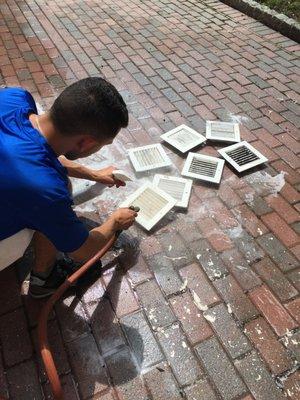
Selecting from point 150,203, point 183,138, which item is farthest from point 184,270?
point 183,138

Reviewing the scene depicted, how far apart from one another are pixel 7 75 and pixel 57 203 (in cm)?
347

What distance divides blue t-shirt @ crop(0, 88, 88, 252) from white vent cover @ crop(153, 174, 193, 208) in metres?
1.35

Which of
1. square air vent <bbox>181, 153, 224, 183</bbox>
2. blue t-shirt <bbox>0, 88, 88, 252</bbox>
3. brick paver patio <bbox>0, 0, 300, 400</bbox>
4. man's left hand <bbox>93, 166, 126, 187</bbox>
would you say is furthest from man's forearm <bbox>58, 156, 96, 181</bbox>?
square air vent <bbox>181, 153, 224, 183</bbox>

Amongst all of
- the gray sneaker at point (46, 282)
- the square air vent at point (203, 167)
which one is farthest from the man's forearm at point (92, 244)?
the square air vent at point (203, 167)

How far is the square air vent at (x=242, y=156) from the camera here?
3475 millimetres

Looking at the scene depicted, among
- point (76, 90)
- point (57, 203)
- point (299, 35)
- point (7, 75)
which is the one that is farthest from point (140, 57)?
point (57, 203)

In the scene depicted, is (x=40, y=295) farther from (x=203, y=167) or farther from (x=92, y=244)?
(x=203, y=167)

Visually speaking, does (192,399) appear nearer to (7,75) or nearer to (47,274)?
(47,274)

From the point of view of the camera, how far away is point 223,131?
3873 mm

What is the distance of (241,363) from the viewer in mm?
2217

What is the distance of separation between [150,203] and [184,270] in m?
0.66

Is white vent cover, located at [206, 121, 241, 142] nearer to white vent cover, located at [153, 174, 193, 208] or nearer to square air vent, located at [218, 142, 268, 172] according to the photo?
square air vent, located at [218, 142, 268, 172]

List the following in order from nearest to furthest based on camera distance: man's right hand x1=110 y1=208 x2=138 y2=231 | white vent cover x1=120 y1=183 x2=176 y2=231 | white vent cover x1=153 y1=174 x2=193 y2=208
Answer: man's right hand x1=110 y1=208 x2=138 y2=231 < white vent cover x1=120 y1=183 x2=176 y2=231 < white vent cover x1=153 y1=174 x2=193 y2=208

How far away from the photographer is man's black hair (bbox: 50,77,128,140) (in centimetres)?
186
